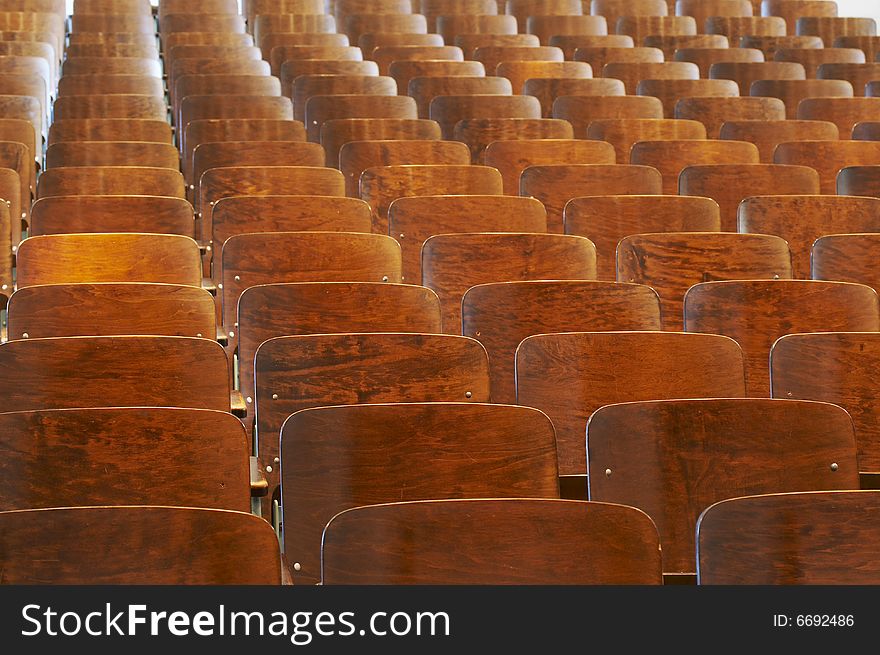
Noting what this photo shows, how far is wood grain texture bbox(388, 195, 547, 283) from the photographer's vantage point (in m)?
1.15

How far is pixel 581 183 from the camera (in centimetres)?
129

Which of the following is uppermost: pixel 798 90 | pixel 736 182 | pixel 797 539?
pixel 798 90

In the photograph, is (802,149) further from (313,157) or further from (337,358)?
(337,358)

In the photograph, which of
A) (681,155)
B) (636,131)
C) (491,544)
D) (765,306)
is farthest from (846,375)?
(636,131)

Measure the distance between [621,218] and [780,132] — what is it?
1.52 ft

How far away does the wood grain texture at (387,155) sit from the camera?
4.52 feet

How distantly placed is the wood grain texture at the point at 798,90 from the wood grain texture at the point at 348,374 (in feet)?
3.79

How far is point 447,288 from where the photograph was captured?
3.41ft

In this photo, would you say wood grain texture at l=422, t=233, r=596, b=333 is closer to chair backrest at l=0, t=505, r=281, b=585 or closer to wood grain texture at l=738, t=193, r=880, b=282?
wood grain texture at l=738, t=193, r=880, b=282

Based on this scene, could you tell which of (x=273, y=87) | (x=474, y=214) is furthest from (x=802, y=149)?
(x=273, y=87)

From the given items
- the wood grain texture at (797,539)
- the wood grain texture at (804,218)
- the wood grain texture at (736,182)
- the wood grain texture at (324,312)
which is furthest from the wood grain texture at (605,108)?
the wood grain texture at (797,539)

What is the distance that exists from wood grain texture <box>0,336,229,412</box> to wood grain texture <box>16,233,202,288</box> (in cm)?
26

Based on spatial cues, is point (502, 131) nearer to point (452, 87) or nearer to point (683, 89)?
point (452, 87)

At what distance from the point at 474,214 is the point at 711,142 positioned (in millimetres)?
410
